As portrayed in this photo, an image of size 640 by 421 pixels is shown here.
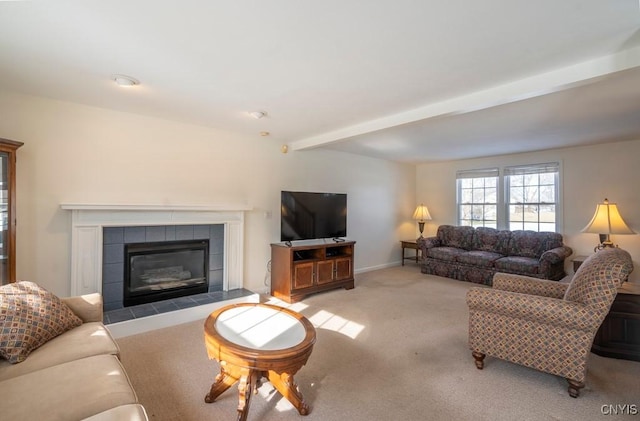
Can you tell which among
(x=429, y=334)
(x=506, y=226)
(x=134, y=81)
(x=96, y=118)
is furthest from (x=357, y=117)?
(x=506, y=226)

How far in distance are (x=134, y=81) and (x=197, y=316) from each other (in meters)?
2.48

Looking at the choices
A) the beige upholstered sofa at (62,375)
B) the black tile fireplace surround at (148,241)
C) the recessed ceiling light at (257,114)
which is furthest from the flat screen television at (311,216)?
the beige upholstered sofa at (62,375)

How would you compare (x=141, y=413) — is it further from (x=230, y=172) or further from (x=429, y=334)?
(x=230, y=172)

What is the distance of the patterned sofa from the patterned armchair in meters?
2.64

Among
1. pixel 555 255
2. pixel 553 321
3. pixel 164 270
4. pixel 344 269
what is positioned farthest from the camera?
pixel 344 269

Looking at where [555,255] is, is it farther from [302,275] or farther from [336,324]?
[302,275]

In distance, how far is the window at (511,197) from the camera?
531 cm

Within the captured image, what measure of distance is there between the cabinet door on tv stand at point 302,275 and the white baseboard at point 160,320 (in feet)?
2.83

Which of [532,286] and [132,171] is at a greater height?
[132,171]

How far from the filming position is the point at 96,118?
127 inches

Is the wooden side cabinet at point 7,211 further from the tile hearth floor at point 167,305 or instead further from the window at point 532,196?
the window at point 532,196

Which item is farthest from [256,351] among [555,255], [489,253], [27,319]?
[489,253]

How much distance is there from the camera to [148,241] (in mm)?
3570

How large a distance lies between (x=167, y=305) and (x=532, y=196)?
609 centimetres
